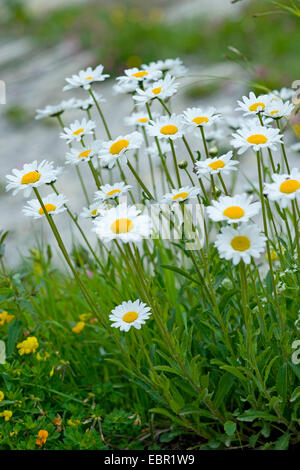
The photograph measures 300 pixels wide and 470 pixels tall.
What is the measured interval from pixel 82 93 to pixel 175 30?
4.58 ft

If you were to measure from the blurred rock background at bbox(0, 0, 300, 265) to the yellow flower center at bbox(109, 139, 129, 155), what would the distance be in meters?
1.95

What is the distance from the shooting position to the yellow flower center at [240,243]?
3.81 feet

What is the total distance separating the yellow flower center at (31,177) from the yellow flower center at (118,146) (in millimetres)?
191

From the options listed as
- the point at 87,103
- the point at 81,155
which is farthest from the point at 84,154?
the point at 87,103

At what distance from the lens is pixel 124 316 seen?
4.77 ft

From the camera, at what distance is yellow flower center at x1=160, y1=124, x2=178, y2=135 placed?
57.8 inches


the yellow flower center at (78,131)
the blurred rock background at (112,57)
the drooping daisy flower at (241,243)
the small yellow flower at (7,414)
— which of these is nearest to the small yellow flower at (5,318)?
the small yellow flower at (7,414)

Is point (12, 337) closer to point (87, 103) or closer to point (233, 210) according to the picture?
point (87, 103)

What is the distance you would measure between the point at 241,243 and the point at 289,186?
0.16 m

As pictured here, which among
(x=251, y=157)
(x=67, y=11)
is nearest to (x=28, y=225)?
(x=251, y=157)

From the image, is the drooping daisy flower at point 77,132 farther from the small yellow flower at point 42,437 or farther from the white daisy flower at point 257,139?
the small yellow flower at point 42,437

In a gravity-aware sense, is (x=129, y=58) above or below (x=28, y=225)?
above

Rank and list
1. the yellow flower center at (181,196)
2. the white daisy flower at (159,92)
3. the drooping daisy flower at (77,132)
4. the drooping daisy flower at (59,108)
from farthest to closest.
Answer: the drooping daisy flower at (59,108)
the drooping daisy flower at (77,132)
the white daisy flower at (159,92)
the yellow flower center at (181,196)
